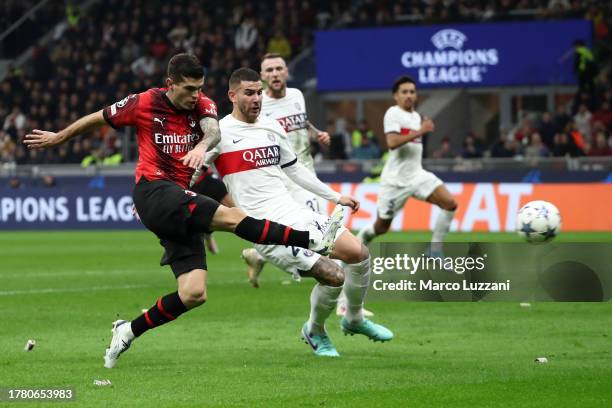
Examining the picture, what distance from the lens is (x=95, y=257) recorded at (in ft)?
63.8

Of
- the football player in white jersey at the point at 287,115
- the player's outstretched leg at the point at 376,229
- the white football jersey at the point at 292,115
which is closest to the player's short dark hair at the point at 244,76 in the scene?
the football player in white jersey at the point at 287,115

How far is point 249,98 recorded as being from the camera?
9367mm

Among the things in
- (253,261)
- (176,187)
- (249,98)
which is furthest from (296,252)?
(253,261)

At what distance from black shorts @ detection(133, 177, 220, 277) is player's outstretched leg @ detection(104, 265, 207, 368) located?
102 millimetres

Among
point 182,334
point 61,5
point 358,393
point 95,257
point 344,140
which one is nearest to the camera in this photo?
point 358,393

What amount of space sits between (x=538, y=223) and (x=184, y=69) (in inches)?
218

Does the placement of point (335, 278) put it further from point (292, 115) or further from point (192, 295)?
point (292, 115)

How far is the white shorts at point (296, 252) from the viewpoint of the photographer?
8.91m

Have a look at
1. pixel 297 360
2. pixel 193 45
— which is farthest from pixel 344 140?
pixel 297 360

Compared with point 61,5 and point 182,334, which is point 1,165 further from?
point 182,334

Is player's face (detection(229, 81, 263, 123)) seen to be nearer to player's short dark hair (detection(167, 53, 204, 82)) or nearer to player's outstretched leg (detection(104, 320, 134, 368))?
player's short dark hair (detection(167, 53, 204, 82))

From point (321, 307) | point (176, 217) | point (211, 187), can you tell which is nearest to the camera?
point (176, 217)

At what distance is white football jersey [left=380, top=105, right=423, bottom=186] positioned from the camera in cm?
1490

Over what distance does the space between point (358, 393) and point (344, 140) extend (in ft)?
76.0
